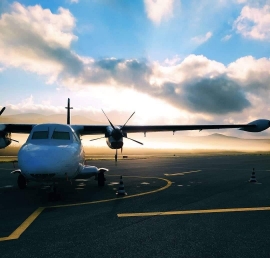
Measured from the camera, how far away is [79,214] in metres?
8.62

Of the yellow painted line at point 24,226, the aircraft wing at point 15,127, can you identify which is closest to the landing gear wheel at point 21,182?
the aircraft wing at point 15,127

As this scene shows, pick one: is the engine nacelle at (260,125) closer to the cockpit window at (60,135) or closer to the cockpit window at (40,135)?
the cockpit window at (60,135)

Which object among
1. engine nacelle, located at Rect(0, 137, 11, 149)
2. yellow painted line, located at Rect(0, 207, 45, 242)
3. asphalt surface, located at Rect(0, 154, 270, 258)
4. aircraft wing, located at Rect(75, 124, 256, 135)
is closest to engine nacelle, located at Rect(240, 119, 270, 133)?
aircraft wing, located at Rect(75, 124, 256, 135)

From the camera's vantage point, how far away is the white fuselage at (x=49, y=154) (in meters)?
9.79

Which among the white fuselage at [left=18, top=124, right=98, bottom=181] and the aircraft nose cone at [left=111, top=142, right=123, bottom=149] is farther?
the aircraft nose cone at [left=111, top=142, right=123, bottom=149]

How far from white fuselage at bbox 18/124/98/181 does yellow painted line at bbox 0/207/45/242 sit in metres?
1.31

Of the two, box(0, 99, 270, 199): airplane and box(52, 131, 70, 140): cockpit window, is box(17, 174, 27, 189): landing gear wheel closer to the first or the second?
box(0, 99, 270, 199): airplane

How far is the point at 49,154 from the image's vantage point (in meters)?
10.1

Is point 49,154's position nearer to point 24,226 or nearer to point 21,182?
point 24,226

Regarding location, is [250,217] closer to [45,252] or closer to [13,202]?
[45,252]

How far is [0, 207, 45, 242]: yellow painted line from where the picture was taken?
624cm

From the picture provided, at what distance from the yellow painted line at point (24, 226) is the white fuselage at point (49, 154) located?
131 centimetres

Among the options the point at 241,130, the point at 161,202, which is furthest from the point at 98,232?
the point at 241,130

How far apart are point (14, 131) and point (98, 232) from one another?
53.0 feet
